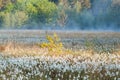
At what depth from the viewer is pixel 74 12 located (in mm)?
100562

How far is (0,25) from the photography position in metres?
103

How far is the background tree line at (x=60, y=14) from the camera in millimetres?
93387

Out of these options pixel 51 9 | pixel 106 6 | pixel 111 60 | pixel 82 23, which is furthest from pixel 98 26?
pixel 111 60

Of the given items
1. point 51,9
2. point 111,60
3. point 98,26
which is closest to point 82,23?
point 98,26

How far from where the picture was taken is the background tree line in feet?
306

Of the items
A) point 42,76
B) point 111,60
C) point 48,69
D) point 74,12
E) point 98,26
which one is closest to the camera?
point 42,76

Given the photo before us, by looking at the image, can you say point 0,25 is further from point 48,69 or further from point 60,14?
point 48,69

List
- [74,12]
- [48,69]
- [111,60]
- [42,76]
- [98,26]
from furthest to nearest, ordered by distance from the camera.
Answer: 1. [74,12]
2. [98,26]
3. [111,60]
4. [48,69]
5. [42,76]

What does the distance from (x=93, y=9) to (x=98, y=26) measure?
1472cm

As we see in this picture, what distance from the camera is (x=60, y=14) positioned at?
102312 millimetres

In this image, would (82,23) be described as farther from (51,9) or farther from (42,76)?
(42,76)

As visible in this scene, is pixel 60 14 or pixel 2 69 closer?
pixel 2 69

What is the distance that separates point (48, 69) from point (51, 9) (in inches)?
3883

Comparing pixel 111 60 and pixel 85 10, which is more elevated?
pixel 111 60
